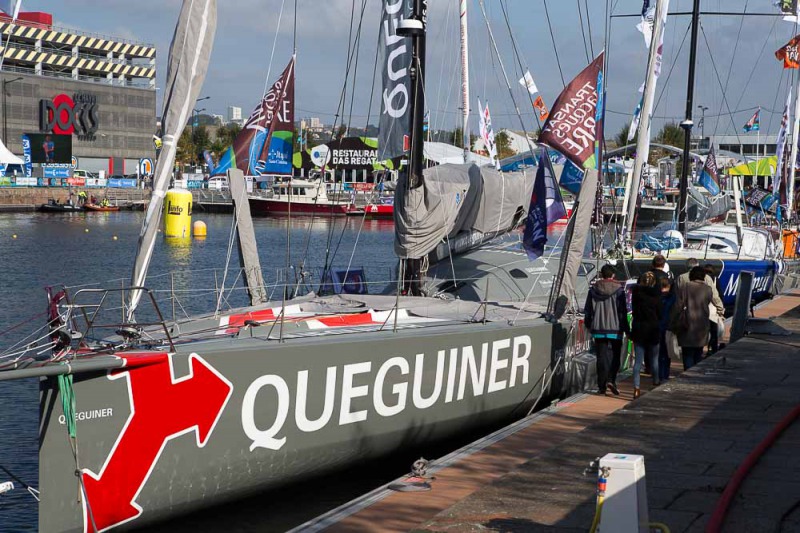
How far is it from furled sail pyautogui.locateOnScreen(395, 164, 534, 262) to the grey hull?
1.77 meters

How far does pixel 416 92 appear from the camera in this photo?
12.7m

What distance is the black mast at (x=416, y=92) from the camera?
486 inches

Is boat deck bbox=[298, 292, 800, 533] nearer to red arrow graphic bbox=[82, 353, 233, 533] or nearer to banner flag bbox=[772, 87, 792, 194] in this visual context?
red arrow graphic bbox=[82, 353, 233, 533]

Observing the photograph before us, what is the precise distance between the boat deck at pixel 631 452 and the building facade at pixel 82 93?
279ft

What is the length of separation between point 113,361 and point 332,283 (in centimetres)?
558

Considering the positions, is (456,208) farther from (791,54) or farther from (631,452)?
(791,54)

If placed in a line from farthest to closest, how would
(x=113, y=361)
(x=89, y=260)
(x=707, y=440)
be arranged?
1. (x=89, y=260)
2. (x=707, y=440)
3. (x=113, y=361)

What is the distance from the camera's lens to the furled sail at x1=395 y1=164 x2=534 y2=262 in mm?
12586

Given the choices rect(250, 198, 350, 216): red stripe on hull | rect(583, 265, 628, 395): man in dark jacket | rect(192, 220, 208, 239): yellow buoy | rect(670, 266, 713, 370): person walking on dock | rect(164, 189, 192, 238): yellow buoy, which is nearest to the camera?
rect(583, 265, 628, 395): man in dark jacket

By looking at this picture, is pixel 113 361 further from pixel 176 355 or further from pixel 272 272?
pixel 272 272

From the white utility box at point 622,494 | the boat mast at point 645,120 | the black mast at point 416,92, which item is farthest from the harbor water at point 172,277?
the boat mast at point 645,120

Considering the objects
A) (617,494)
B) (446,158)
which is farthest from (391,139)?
(446,158)

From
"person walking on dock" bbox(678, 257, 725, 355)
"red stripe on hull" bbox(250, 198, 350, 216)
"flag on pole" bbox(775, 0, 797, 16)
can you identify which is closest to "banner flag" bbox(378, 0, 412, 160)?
"person walking on dock" bbox(678, 257, 725, 355)

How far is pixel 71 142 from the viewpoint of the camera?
9038 cm
